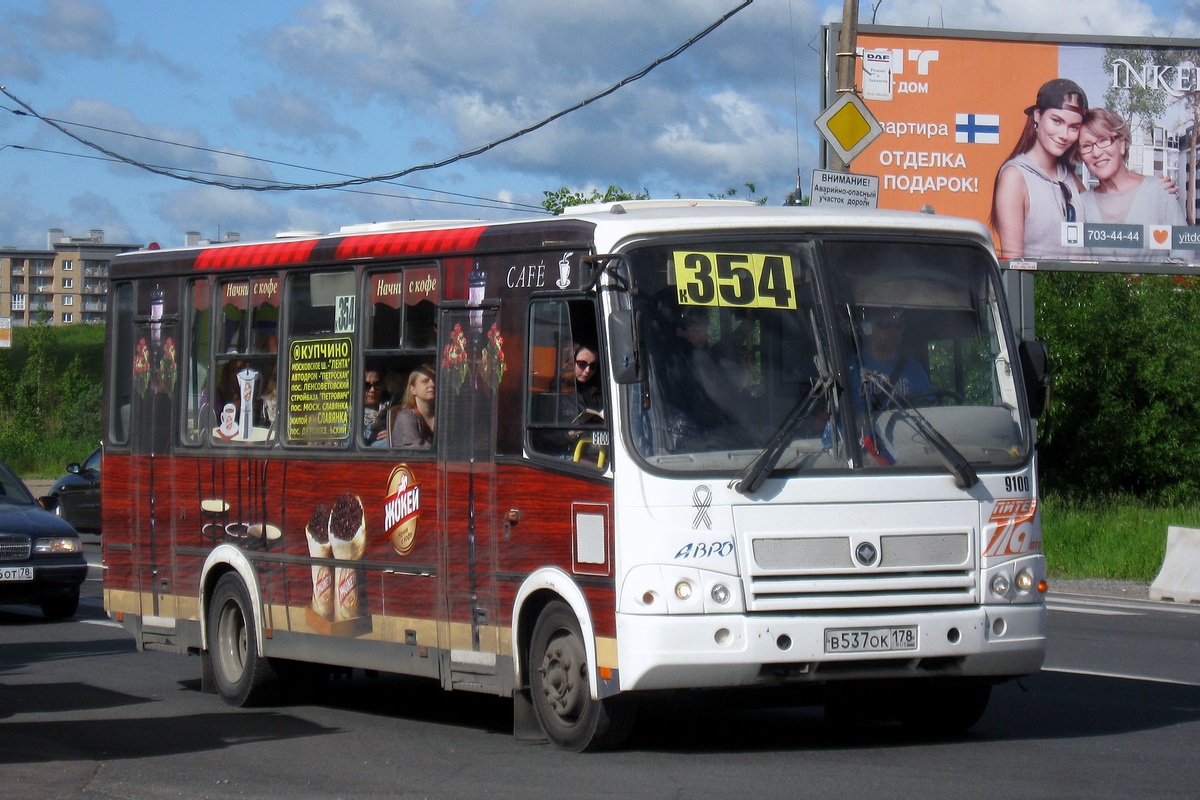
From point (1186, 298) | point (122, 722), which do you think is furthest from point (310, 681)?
point (1186, 298)

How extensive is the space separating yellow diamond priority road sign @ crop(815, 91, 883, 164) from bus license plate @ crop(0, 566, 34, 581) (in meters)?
9.04

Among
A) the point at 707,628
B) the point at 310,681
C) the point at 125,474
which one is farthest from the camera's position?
the point at 125,474

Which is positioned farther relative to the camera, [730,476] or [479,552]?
[479,552]

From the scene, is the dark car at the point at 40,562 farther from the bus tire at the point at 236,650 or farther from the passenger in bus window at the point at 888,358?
the passenger in bus window at the point at 888,358

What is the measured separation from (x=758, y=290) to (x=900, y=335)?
77 cm

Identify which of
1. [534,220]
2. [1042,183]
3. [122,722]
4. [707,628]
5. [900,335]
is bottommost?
[122,722]

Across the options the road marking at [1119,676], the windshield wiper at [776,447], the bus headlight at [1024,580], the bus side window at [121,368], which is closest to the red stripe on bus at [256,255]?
the bus side window at [121,368]

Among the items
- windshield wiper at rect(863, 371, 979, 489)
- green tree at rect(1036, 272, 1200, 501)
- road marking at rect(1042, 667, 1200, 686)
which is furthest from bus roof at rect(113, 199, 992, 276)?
green tree at rect(1036, 272, 1200, 501)

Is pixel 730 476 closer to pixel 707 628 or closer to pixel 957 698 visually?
pixel 707 628

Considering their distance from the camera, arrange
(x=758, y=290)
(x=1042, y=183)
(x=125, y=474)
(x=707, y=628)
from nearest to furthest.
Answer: (x=707, y=628), (x=758, y=290), (x=125, y=474), (x=1042, y=183)

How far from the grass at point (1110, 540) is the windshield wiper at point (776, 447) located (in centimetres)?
1417

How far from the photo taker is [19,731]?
10297 millimetres

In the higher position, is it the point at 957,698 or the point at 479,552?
the point at 479,552

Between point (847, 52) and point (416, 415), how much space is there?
9550 mm
